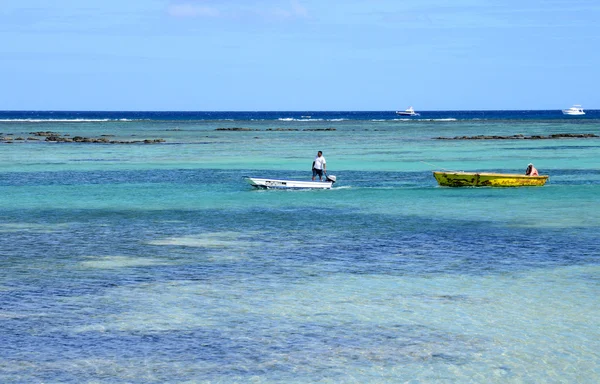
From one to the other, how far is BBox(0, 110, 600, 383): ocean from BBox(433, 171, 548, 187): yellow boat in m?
0.83

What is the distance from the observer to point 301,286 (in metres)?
20.1

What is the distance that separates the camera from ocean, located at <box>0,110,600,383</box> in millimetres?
14266

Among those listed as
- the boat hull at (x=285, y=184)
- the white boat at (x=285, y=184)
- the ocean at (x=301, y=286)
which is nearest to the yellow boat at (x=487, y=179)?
the ocean at (x=301, y=286)

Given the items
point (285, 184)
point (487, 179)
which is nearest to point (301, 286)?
point (285, 184)

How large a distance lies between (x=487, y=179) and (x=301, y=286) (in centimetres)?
2669

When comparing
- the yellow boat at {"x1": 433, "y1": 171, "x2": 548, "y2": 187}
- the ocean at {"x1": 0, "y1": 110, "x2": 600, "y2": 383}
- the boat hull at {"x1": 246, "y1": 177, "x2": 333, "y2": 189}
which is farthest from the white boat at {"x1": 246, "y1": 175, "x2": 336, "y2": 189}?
the yellow boat at {"x1": 433, "y1": 171, "x2": 548, "y2": 187}

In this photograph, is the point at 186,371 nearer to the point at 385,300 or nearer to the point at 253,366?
the point at 253,366

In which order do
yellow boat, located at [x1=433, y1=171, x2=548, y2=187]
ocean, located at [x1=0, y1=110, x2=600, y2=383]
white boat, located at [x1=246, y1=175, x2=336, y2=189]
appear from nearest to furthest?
ocean, located at [x1=0, y1=110, x2=600, y2=383]
white boat, located at [x1=246, y1=175, x2=336, y2=189]
yellow boat, located at [x1=433, y1=171, x2=548, y2=187]

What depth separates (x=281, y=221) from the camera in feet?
105

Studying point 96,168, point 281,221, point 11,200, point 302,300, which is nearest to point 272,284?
point 302,300

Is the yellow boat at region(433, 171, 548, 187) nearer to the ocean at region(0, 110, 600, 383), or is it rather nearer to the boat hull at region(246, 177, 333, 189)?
the ocean at region(0, 110, 600, 383)

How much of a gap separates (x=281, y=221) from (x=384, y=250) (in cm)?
761

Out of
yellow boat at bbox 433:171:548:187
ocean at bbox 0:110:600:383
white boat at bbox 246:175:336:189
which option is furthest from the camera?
yellow boat at bbox 433:171:548:187

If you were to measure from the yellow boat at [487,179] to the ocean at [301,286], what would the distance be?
2.71 feet
